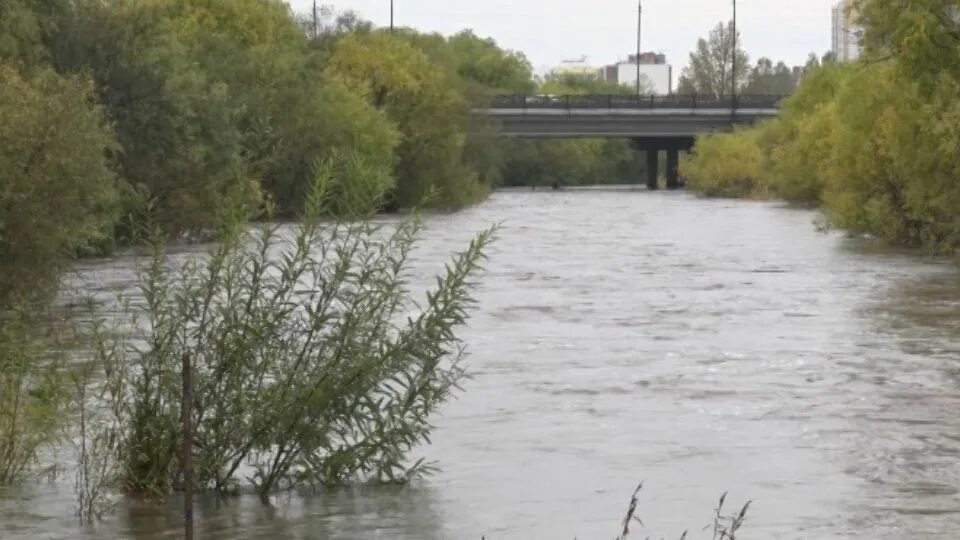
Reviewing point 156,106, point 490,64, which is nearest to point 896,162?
point 156,106

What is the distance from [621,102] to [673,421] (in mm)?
88191

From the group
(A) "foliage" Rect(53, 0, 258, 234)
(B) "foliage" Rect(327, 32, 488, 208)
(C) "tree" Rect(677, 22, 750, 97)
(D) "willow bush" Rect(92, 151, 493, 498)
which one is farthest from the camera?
(C) "tree" Rect(677, 22, 750, 97)

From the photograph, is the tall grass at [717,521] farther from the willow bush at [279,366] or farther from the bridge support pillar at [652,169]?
the bridge support pillar at [652,169]

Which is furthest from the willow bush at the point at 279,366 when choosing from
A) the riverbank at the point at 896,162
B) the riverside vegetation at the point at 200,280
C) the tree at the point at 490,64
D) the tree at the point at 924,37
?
the tree at the point at 490,64

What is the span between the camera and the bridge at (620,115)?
4188 inches

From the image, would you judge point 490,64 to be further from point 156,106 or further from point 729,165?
point 156,106

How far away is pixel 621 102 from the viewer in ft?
352

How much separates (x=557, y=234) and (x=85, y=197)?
31.9m

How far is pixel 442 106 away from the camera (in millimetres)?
79312

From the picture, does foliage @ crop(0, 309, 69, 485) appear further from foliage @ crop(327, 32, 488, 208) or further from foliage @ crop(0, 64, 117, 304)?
foliage @ crop(327, 32, 488, 208)

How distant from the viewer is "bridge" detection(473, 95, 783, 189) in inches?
4188

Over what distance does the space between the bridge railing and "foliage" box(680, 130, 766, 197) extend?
7.00 feet

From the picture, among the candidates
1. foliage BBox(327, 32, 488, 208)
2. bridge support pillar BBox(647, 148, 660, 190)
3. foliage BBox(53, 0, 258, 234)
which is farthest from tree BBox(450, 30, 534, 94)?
foliage BBox(53, 0, 258, 234)

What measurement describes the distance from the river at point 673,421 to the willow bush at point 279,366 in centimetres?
38
